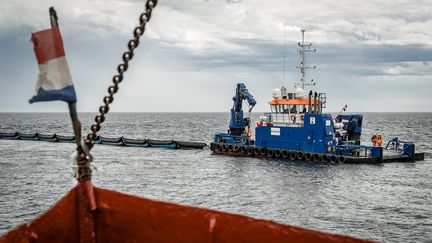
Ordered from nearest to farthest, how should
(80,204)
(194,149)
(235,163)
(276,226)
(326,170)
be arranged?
(276,226), (80,204), (326,170), (235,163), (194,149)

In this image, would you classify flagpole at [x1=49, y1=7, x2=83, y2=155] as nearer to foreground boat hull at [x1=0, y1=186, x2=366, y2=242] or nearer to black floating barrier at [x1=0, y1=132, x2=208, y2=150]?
foreground boat hull at [x1=0, y1=186, x2=366, y2=242]

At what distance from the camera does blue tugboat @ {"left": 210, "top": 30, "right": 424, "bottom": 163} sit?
39344 mm

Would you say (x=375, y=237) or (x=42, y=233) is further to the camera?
(x=375, y=237)

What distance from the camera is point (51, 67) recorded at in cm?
371

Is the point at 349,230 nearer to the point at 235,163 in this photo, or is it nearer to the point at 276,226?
the point at 276,226

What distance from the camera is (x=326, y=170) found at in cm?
3700

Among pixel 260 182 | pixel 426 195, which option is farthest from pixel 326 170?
pixel 426 195

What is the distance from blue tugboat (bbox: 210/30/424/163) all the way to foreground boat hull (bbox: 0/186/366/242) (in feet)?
116

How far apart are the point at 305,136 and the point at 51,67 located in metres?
37.4

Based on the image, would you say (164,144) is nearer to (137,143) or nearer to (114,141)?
(137,143)

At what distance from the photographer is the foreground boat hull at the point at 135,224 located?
12.3ft

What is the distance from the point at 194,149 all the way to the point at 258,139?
14.5 meters

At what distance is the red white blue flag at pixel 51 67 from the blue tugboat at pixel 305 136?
117 feet

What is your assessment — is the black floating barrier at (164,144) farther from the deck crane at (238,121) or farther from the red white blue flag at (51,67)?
the red white blue flag at (51,67)
